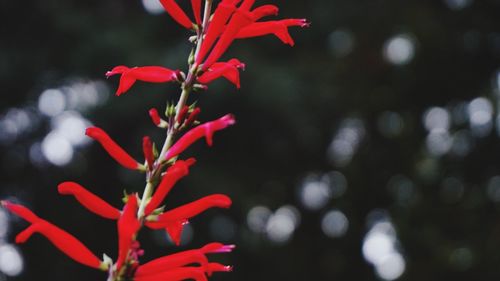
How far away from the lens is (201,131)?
159cm

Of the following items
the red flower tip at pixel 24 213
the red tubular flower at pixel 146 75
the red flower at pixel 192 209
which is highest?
the red tubular flower at pixel 146 75

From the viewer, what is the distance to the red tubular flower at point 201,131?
1560mm

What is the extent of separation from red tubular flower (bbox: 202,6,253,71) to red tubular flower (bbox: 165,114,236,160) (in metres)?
0.19

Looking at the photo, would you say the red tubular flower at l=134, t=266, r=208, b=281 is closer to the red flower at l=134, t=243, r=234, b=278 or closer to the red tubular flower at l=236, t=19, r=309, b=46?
the red flower at l=134, t=243, r=234, b=278

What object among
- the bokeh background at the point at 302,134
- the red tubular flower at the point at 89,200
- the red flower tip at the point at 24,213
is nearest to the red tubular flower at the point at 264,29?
the red tubular flower at the point at 89,200

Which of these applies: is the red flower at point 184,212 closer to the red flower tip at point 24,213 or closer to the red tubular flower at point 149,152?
the red tubular flower at point 149,152

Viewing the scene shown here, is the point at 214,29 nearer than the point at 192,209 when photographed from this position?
No

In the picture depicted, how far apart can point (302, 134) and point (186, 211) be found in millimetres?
7453

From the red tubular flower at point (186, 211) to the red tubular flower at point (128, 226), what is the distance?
59 mm

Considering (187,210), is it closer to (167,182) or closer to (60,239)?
(167,182)

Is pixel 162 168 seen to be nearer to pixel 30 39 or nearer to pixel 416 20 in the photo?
pixel 30 39

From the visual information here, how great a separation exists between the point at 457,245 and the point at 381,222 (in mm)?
1492

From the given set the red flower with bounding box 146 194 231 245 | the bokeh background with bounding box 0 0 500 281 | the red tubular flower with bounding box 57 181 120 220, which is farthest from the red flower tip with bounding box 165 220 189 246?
the bokeh background with bounding box 0 0 500 281

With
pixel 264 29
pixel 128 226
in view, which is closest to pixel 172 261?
pixel 128 226
